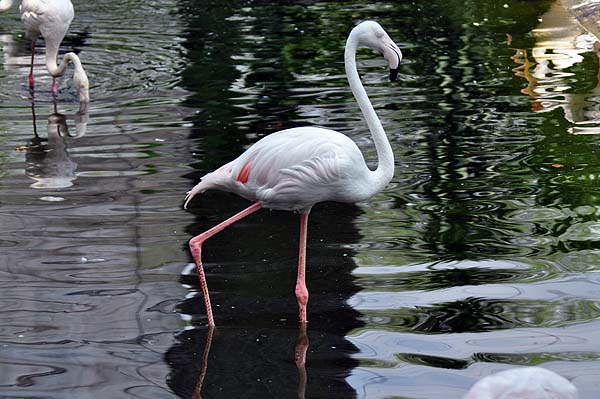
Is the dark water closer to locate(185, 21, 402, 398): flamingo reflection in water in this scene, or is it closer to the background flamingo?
locate(185, 21, 402, 398): flamingo reflection in water

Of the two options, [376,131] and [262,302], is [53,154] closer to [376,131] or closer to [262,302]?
[262,302]

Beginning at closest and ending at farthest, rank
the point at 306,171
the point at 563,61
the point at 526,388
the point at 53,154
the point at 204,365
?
the point at 526,388
the point at 204,365
the point at 306,171
the point at 53,154
the point at 563,61

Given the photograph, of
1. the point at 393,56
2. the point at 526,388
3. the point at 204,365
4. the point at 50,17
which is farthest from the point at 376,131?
the point at 50,17

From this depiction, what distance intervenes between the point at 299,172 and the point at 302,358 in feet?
2.67

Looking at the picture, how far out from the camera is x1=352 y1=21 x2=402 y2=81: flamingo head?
4836 mm

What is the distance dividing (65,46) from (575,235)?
7444mm

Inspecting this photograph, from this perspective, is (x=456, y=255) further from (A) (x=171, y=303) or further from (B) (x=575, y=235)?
(A) (x=171, y=303)

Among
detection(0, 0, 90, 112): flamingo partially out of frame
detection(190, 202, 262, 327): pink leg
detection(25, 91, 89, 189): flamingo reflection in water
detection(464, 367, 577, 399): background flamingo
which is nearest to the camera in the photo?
detection(464, 367, 577, 399): background flamingo

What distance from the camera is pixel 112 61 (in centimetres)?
1081

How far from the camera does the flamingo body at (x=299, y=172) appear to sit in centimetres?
471

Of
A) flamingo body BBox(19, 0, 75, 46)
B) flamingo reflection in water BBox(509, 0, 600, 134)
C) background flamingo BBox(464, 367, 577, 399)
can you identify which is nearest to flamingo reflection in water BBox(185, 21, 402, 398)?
background flamingo BBox(464, 367, 577, 399)

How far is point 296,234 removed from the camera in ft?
19.4

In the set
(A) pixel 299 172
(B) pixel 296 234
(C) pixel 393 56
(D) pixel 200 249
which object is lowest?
(B) pixel 296 234

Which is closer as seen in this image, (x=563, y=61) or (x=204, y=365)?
(x=204, y=365)
